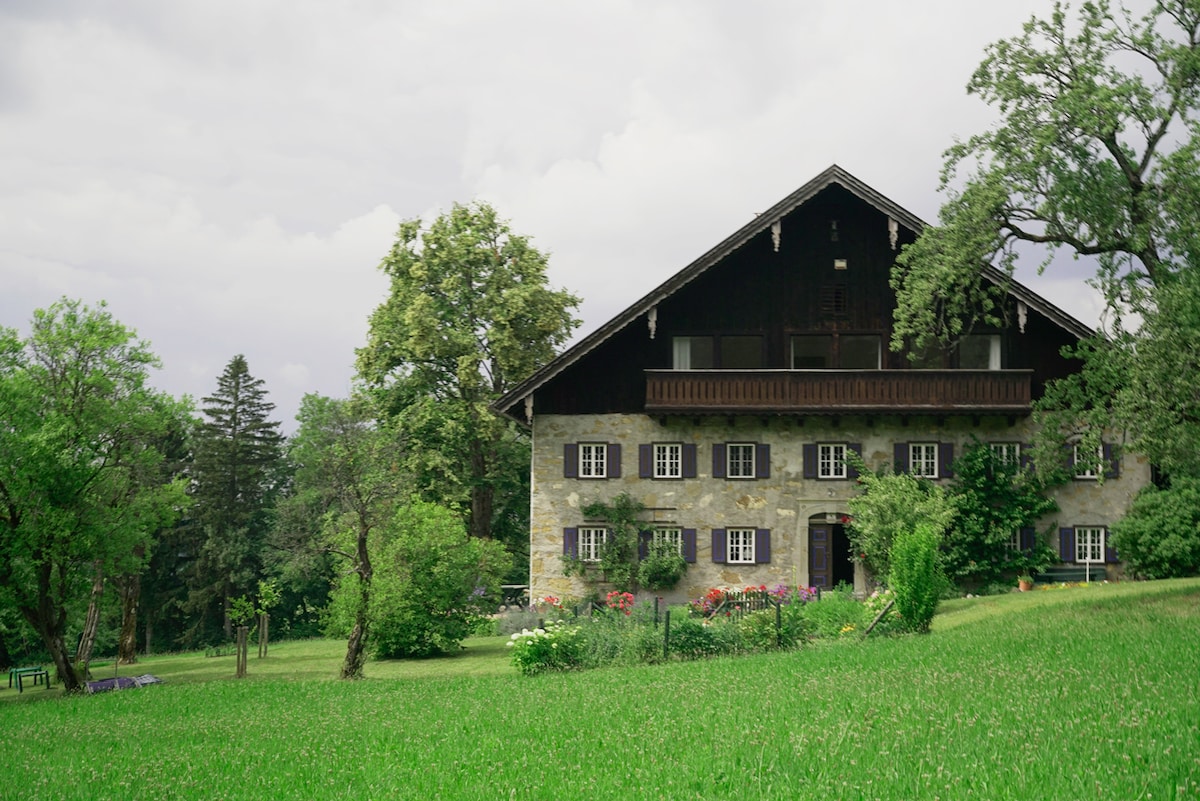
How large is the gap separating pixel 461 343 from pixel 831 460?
13.4 m

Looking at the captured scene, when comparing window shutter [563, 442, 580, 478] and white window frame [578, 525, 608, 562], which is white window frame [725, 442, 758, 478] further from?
window shutter [563, 442, 580, 478]

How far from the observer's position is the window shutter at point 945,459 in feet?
107

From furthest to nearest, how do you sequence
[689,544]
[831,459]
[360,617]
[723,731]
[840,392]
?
[831,459] → [689,544] → [840,392] → [360,617] → [723,731]

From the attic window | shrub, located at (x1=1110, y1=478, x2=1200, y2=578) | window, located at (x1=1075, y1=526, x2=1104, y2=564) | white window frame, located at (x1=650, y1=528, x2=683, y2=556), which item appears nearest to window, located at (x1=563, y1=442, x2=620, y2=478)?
white window frame, located at (x1=650, y1=528, x2=683, y2=556)

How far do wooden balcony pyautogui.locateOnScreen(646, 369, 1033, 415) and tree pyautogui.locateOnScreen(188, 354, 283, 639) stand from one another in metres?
28.1

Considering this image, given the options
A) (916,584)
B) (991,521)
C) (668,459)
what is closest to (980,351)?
(991,521)

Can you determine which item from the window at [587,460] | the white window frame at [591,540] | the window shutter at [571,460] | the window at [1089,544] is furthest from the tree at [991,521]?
the window shutter at [571,460]

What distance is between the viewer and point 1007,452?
107ft

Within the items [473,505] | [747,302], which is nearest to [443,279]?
[473,505]

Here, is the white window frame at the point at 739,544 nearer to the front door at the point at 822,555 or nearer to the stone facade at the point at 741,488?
the stone facade at the point at 741,488

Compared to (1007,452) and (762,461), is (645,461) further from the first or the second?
(1007,452)

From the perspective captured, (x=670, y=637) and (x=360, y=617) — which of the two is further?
(x=360, y=617)

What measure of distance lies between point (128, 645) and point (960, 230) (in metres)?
31.7

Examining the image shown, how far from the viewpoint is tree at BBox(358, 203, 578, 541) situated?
129 feet
